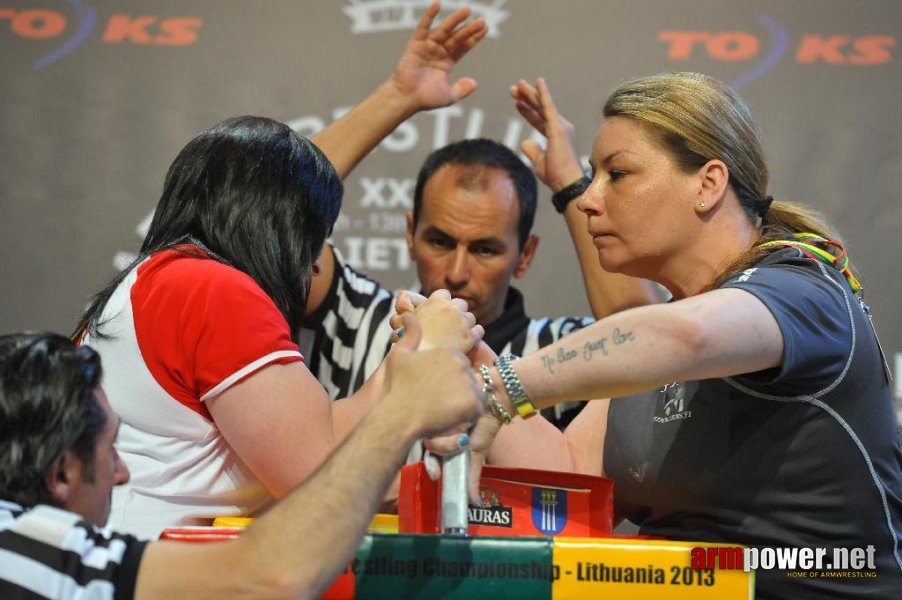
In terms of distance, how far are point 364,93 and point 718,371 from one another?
6.36 feet

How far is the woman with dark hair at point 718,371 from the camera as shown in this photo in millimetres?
1358

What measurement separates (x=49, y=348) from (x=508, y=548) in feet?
A: 1.83

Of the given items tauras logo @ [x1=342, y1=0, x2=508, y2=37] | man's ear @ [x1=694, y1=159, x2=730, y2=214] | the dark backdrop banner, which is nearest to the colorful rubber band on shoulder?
man's ear @ [x1=694, y1=159, x2=730, y2=214]

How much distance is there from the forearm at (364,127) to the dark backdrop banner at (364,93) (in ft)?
1.66

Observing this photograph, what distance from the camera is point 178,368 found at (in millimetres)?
1495

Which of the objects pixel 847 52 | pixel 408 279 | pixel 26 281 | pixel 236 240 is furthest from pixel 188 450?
pixel 847 52

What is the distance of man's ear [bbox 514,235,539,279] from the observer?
2771mm

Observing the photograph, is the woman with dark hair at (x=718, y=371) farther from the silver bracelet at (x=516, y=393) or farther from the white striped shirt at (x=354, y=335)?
the white striped shirt at (x=354, y=335)

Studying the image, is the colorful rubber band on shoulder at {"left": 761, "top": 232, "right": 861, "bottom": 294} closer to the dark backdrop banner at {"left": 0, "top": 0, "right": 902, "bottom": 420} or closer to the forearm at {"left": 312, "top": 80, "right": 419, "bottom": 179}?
the forearm at {"left": 312, "top": 80, "right": 419, "bottom": 179}

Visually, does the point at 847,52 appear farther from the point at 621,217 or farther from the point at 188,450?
the point at 188,450

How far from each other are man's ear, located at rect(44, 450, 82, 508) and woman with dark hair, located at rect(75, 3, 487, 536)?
0.33m

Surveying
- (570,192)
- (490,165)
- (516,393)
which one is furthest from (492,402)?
(490,165)

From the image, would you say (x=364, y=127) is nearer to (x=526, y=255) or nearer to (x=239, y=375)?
(x=526, y=255)

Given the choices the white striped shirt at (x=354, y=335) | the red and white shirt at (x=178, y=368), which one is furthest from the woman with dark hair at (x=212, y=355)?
the white striped shirt at (x=354, y=335)
